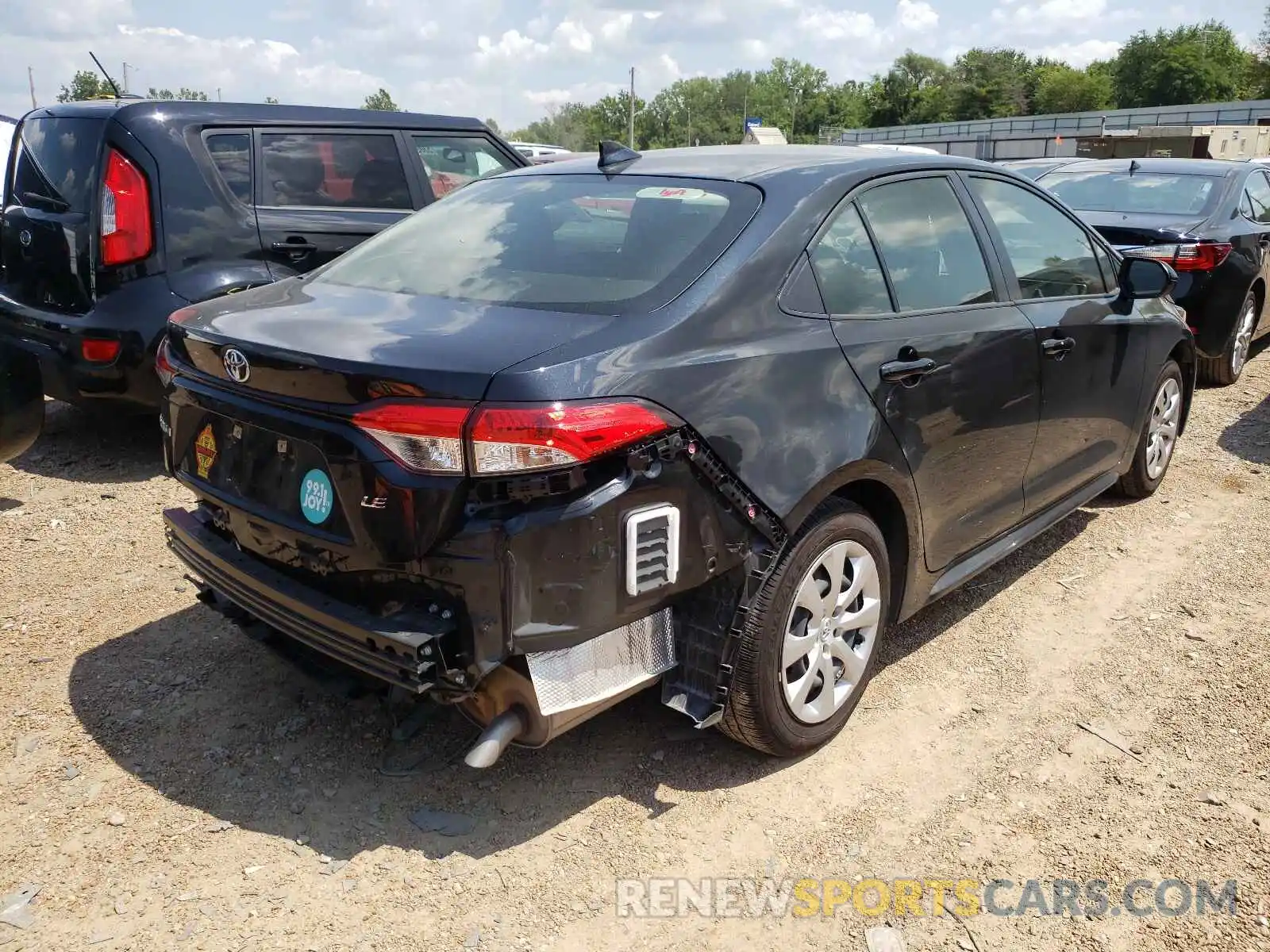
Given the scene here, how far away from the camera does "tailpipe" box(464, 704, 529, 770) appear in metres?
2.46

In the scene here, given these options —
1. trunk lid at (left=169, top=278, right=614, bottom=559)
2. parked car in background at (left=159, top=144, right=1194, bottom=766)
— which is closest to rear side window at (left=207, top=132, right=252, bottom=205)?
parked car in background at (left=159, top=144, right=1194, bottom=766)

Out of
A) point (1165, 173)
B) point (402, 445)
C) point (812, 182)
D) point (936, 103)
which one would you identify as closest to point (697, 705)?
point (402, 445)

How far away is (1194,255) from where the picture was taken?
23.2 ft

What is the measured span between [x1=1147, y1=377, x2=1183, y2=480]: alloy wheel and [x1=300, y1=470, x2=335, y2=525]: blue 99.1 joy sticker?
4083mm

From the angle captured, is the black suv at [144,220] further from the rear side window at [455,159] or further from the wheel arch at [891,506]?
the wheel arch at [891,506]

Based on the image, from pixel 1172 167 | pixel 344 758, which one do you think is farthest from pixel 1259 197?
pixel 344 758

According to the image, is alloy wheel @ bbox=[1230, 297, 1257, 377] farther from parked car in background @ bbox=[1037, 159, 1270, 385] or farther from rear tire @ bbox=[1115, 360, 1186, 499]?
rear tire @ bbox=[1115, 360, 1186, 499]

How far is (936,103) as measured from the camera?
103 m

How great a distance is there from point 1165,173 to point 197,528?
25.7 ft

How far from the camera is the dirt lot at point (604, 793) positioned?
8.03 feet

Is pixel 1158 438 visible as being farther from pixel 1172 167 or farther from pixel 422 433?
pixel 422 433

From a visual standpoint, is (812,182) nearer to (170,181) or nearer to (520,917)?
(520,917)

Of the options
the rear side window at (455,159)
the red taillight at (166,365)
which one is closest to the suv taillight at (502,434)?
the red taillight at (166,365)

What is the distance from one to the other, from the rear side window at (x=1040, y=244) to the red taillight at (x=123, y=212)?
4049 millimetres
